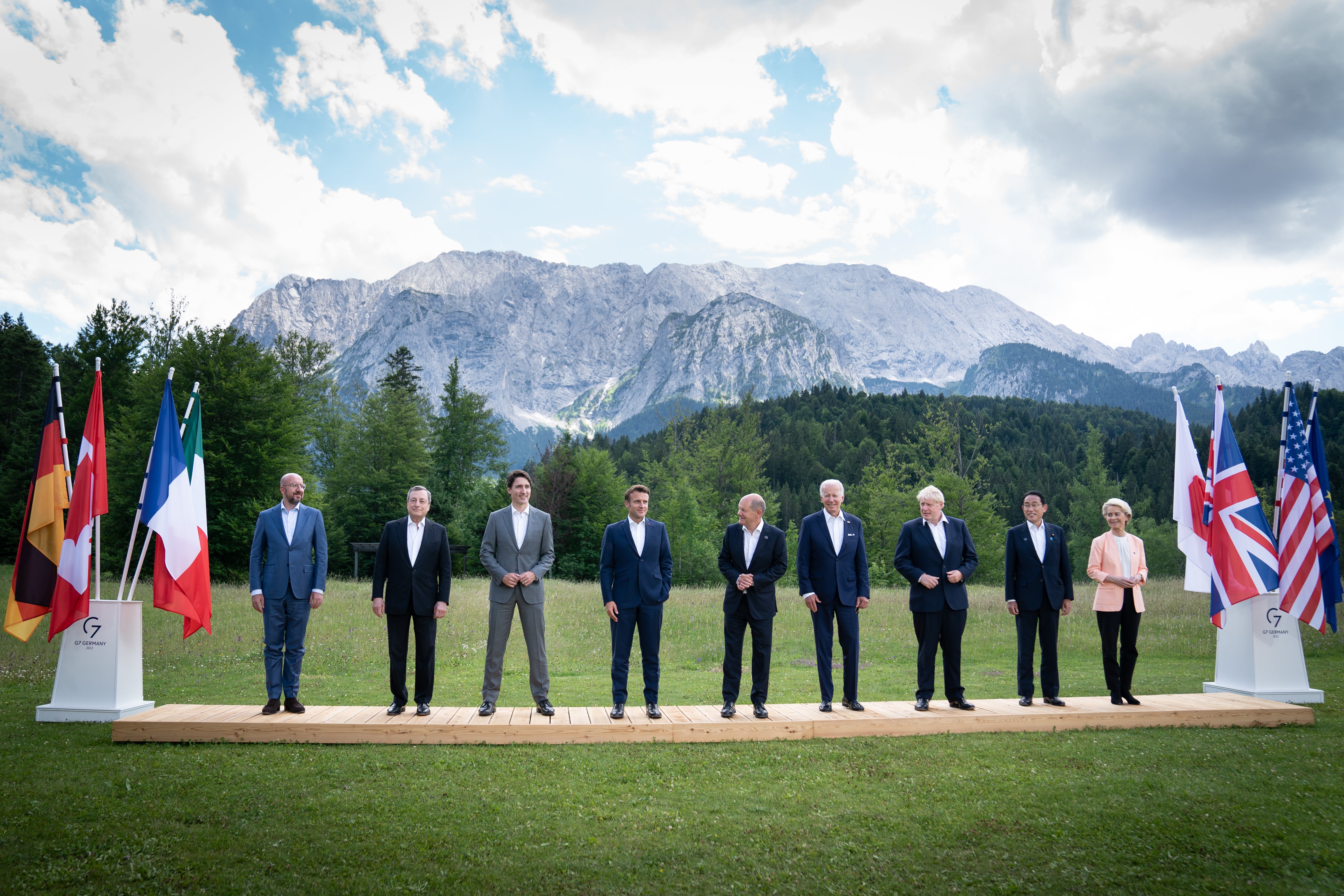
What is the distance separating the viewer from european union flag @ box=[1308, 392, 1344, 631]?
10.1 m

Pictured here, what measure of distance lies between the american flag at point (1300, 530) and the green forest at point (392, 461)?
55.5 feet

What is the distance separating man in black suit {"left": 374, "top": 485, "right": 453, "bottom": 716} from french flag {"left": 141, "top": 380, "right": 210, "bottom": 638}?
2.35 meters

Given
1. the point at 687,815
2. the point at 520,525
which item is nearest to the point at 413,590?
the point at 520,525

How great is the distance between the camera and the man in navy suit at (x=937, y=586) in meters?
8.29

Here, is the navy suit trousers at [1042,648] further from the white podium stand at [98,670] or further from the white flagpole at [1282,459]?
the white podium stand at [98,670]

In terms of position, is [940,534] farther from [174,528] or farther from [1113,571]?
[174,528]

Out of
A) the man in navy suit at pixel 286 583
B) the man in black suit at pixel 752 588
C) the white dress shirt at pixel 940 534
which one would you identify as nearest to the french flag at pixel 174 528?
the man in navy suit at pixel 286 583

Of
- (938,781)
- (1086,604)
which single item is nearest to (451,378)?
(1086,604)

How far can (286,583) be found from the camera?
784 cm

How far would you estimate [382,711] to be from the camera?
7738 millimetres

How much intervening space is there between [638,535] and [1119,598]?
582 centimetres

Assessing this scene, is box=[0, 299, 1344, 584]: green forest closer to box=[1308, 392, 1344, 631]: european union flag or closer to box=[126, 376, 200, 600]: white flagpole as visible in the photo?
box=[1308, 392, 1344, 631]: european union flag

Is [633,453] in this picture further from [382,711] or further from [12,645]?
[382,711]

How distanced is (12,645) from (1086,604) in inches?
1109
